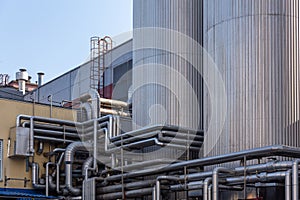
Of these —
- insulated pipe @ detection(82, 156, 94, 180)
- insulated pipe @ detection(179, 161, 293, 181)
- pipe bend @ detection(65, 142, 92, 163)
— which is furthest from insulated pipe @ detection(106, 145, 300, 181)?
pipe bend @ detection(65, 142, 92, 163)

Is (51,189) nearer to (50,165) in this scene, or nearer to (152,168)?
(50,165)

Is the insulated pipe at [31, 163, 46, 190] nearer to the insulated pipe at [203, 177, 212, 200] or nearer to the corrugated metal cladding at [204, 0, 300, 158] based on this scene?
the corrugated metal cladding at [204, 0, 300, 158]

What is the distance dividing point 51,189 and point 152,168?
259 inches

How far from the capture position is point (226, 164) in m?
23.4

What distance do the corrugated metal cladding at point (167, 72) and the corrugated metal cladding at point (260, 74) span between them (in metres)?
3.26

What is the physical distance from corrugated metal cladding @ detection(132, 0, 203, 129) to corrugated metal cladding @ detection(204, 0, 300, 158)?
3.26 meters

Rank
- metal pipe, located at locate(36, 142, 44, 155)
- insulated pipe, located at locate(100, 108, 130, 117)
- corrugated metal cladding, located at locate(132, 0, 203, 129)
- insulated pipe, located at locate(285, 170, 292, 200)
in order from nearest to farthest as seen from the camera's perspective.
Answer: insulated pipe, located at locate(285, 170, 292, 200)
corrugated metal cladding, located at locate(132, 0, 203, 129)
metal pipe, located at locate(36, 142, 44, 155)
insulated pipe, located at locate(100, 108, 130, 117)

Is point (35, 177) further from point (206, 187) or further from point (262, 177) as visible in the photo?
point (262, 177)

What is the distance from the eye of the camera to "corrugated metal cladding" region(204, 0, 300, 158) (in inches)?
909

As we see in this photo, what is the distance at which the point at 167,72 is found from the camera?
27.7m

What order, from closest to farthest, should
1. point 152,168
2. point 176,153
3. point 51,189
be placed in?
point 152,168 < point 176,153 < point 51,189

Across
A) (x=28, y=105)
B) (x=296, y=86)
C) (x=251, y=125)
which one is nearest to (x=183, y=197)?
(x=251, y=125)

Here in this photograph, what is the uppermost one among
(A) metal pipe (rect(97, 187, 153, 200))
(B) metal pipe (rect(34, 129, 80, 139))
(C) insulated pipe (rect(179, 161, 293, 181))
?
(B) metal pipe (rect(34, 129, 80, 139))

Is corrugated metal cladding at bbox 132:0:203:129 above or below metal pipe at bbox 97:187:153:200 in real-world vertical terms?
above
